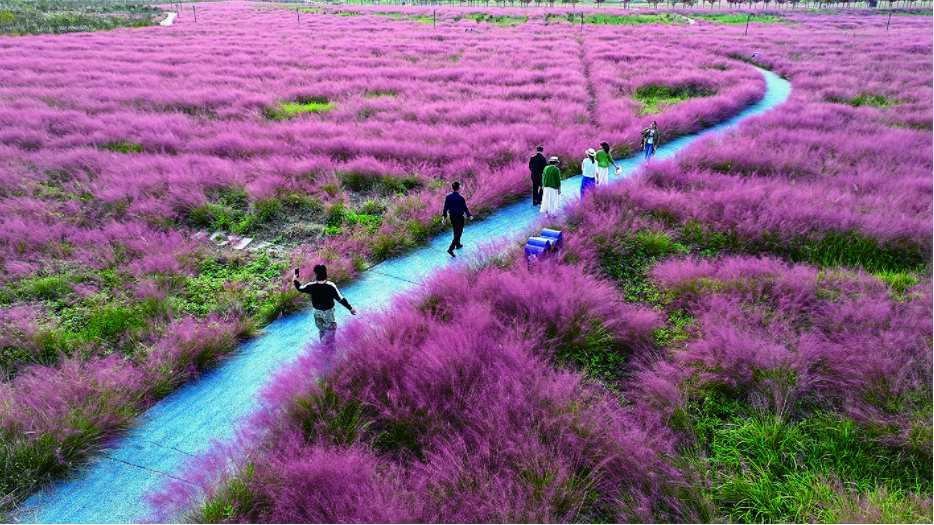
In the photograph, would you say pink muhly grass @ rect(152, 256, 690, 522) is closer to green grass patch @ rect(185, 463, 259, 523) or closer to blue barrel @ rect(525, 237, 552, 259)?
green grass patch @ rect(185, 463, 259, 523)

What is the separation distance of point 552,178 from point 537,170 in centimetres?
99

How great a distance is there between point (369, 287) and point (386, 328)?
1.69m

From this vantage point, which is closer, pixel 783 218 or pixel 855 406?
pixel 855 406

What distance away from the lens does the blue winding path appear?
401cm

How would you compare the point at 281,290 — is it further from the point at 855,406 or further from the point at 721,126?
the point at 721,126

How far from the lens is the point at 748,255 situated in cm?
804

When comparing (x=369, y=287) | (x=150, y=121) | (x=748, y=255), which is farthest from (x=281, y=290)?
(x=150, y=121)

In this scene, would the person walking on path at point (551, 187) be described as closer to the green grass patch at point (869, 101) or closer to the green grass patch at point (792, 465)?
the green grass patch at point (792, 465)

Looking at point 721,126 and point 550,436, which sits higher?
point 721,126

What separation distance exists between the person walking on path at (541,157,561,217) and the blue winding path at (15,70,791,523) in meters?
2.65

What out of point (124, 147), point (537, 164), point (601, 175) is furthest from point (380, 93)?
point (601, 175)

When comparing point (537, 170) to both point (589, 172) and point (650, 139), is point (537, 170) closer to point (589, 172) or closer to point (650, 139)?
point (589, 172)

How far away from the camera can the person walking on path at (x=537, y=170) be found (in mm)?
10008

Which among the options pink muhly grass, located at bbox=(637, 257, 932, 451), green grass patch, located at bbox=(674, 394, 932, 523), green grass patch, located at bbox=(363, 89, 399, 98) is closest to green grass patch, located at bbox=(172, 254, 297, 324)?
pink muhly grass, located at bbox=(637, 257, 932, 451)
